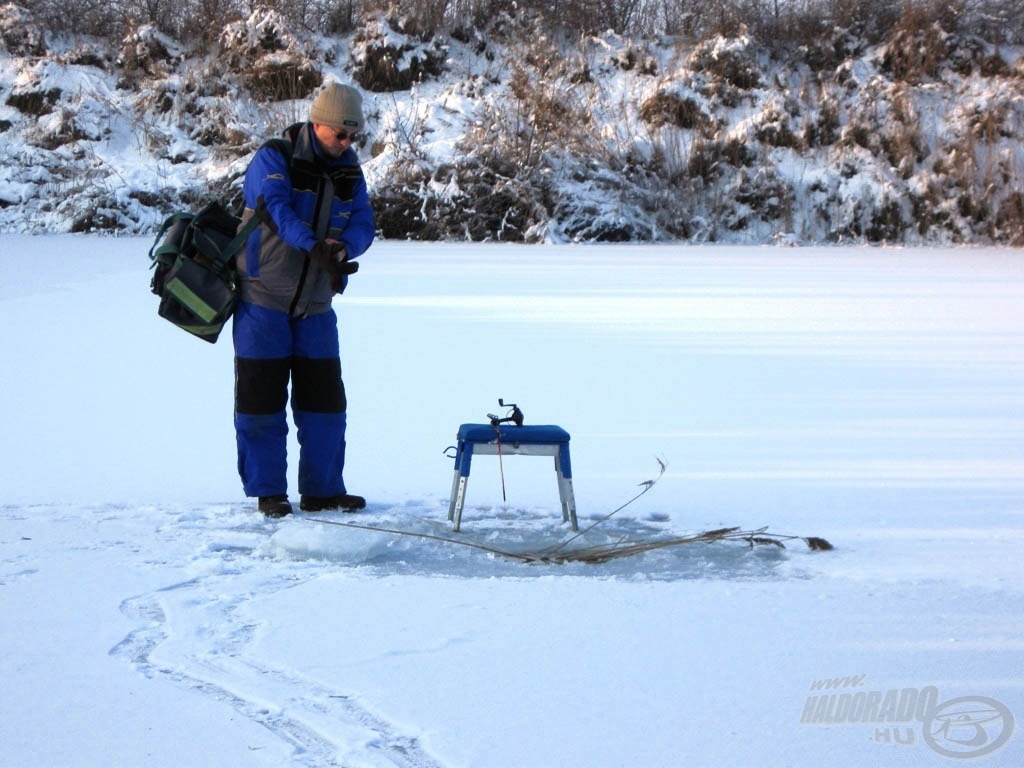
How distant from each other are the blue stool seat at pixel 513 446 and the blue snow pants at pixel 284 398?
2.01ft

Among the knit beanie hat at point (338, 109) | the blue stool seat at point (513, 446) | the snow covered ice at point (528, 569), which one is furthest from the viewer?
the knit beanie hat at point (338, 109)

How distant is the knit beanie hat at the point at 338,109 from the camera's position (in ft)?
15.0

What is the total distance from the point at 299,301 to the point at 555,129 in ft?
57.6

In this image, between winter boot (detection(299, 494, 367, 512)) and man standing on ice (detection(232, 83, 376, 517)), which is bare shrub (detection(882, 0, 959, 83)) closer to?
man standing on ice (detection(232, 83, 376, 517))

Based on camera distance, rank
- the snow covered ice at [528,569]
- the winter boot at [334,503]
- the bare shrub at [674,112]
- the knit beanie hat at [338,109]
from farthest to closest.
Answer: the bare shrub at [674,112], the winter boot at [334,503], the knit beanie hat at [338,109], the snow covered ice at [528,569]

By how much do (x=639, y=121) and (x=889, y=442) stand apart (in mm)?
17093

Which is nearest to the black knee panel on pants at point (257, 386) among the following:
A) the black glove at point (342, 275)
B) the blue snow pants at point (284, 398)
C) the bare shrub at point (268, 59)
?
the blue snow pants at point (284, 398)

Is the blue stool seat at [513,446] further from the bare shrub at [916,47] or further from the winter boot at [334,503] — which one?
the bare shrub at [916,47]

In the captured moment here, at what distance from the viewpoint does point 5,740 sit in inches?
106

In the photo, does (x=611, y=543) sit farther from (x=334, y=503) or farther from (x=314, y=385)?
(x=314, y=385)

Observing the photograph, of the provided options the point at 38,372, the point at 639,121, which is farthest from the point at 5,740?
the point at 639,121

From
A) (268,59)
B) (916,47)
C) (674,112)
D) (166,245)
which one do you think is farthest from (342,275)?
(916,47)

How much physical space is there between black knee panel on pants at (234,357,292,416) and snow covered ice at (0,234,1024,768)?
1.31ft

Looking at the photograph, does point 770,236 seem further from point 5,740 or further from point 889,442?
point 5,740
